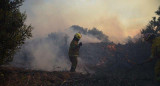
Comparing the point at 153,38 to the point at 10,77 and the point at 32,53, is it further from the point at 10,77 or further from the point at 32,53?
the point at 32,53

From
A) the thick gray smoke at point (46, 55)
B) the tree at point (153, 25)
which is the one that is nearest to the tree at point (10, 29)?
the thick gray smoke at point (46, 55)

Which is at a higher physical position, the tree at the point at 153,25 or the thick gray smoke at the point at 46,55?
the tree at the point at 153,25

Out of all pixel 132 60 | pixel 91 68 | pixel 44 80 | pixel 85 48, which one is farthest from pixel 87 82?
pixel 85 48

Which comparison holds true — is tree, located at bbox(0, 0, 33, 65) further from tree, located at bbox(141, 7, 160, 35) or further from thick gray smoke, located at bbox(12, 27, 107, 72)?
tree, located at bbox(141, 7, 160, 35)

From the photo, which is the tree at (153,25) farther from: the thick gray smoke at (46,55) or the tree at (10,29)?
the tree at (10,29)

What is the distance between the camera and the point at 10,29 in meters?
6.21

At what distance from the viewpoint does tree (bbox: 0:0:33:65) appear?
5.86m

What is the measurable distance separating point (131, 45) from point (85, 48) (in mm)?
5042

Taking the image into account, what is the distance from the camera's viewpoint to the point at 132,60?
1171cm

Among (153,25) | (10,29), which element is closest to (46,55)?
(10,29)

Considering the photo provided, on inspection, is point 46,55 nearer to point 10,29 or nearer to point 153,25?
point 10,29

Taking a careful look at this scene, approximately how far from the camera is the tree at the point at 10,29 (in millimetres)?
5864

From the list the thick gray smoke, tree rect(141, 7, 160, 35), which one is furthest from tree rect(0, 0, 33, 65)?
tree rect(141, 7, 160, 35)

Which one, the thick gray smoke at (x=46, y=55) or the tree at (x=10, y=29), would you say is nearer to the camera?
the tree at (x=10, y=29)
